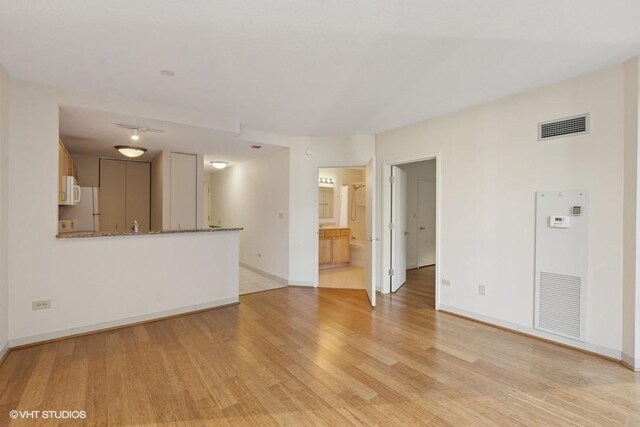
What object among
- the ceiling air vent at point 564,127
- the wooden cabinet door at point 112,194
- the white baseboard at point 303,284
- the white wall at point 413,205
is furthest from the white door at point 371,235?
the wooden cabinet door at point 112,194

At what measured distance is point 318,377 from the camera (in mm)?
2334

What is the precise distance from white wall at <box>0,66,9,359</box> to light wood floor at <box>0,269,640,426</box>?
0.27m

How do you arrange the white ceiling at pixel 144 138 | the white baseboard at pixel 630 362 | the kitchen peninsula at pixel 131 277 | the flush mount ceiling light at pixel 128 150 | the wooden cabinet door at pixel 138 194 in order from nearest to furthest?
1. the white baseboard at pixel 630 362
2. the kitchen peninsula at pixel 131 277
3. the white ceiling at pixel 144 138
4. the flush mount ceiling light at pixel 128 150
5. the wooden cabinet door at pixel 138 194

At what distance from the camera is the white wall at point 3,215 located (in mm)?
2584

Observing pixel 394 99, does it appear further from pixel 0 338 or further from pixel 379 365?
pixel 0 338

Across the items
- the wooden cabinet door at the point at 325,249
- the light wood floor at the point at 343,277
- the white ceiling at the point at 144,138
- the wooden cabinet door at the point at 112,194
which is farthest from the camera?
the wooden cabinet door at the point at 325,249

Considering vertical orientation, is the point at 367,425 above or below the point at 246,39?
below

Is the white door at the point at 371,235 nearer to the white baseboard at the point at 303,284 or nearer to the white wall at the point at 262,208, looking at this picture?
the white baseboard at the point at 303,284

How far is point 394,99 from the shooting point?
3.42 metres

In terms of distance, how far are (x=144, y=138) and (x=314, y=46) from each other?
3.27 meters

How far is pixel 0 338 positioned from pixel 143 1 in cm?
299

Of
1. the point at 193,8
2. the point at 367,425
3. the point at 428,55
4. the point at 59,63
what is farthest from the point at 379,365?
the point at 59,63

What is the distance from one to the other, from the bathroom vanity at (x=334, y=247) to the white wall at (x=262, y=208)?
4.30ft

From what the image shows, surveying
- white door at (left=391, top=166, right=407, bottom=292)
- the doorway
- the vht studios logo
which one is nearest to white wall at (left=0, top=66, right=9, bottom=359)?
the vht studios logo
